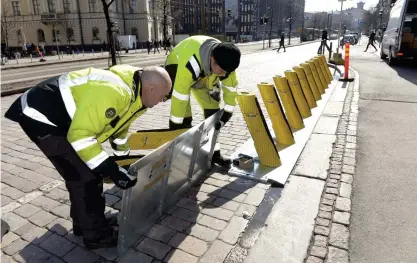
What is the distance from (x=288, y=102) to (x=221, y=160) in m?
2.06

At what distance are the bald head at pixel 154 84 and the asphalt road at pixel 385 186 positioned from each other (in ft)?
6.82

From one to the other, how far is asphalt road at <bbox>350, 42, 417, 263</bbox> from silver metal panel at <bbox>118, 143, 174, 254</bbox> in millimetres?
1795

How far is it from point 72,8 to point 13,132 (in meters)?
A: 50.0

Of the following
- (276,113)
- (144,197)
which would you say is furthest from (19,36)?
(144,197)

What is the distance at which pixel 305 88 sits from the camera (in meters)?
7.18

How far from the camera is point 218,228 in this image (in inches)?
117

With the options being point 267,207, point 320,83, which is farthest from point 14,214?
point 320,83

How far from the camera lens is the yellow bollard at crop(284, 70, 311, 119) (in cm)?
622

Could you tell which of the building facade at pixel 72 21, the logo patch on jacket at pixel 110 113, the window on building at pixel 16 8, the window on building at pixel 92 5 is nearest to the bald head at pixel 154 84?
the logo patch on jacket at pixel 110 113

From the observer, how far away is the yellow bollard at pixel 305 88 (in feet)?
22.7

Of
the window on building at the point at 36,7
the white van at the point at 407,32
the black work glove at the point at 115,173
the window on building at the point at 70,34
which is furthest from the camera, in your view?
the window on building at the point at 36,7

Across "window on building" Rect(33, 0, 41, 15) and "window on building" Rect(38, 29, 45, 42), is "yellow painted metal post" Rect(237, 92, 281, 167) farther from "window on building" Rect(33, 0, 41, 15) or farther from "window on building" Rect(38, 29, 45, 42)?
A: "window on building" Rect(33, 0, 41, 15)

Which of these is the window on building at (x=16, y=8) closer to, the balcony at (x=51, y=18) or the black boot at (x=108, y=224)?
the balcony at (x=51, y=18)

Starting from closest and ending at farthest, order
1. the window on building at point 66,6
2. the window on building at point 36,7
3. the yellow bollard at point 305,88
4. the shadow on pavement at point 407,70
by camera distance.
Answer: the yellow bollard at point 305,88, the shadow on pavement at point 407,70, the window on building at point 66,6, the window on building at point 36,7
